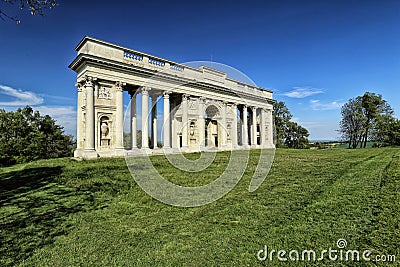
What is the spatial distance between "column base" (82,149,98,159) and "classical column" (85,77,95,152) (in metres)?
0.18

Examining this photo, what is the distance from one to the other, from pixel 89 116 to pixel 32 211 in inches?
513

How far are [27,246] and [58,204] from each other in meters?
2.62

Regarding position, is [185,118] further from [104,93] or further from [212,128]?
[104,93]

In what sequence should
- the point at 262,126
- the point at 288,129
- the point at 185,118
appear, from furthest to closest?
the point at 288,129, the point at 262,126, the point at 185,118

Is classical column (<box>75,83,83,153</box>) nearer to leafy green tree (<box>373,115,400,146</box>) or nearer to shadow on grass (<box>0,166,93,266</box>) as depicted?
shadow on grass (<box>0,166,93,266</box>)

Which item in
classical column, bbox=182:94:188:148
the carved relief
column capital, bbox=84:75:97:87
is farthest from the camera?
classical column, bbox=182:94:188:148

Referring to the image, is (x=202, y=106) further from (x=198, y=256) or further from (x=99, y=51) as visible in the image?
(x=198, y=256)

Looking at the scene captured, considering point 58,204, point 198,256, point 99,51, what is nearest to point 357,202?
point 198,256

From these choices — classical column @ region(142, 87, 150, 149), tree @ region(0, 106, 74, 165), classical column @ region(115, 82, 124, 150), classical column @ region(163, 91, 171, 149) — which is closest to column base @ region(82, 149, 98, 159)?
classical column @ region(115, 82, 124, 150)

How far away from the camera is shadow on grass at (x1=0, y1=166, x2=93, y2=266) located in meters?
4.75

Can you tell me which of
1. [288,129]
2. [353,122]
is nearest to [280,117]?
[288,129]

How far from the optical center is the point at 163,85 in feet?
77.5

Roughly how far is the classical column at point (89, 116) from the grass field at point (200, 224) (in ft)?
32.3

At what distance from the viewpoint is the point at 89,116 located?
1847 cm
